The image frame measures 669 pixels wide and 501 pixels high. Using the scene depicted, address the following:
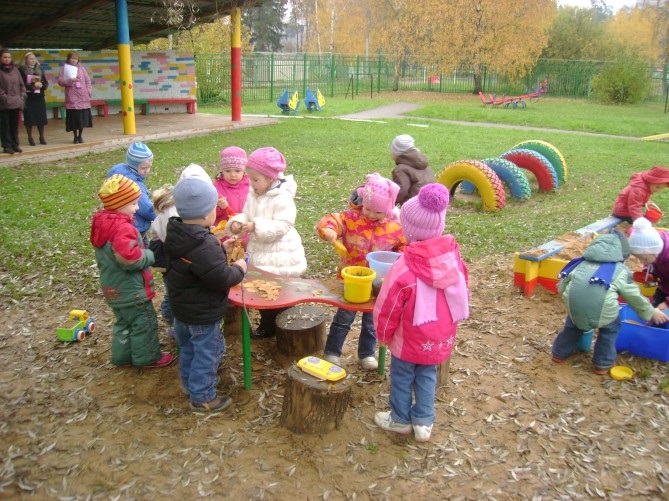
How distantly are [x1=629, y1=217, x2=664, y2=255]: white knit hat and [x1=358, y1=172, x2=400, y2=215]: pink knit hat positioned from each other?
6.33ft

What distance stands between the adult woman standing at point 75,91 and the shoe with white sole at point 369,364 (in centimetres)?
982

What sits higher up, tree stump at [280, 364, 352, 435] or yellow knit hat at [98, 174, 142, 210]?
yellow knit hat at [98, 174, 142, 210]

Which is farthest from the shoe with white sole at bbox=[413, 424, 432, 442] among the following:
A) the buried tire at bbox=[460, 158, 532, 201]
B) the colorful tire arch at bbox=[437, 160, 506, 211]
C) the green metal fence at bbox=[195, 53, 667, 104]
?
the green metal fence at bbox=[195, 53, 667, 104]

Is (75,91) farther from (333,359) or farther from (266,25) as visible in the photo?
(266,25)

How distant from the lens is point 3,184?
9203 millimetres

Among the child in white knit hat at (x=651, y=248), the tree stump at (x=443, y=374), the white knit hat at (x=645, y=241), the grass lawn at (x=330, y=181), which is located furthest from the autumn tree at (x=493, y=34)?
the tree stump at (x=443, y=374)

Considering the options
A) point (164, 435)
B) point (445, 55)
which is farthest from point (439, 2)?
point (164, 435)

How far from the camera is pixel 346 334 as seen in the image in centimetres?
424

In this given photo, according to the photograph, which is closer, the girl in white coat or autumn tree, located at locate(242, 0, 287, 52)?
the girl in white coat

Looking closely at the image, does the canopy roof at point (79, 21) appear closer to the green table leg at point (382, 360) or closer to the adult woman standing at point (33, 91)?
the adult woman standing at point (33, 91)

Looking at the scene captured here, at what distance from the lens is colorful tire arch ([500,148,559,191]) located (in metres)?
Result: 9.59

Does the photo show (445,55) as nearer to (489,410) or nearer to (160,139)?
(160,139)

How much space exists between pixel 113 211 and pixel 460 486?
9.23ft

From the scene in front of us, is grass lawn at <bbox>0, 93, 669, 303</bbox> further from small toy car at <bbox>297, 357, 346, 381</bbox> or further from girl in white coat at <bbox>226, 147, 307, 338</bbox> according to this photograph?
small toy car at <bbox>297, 357, 346, 381</bbox>
